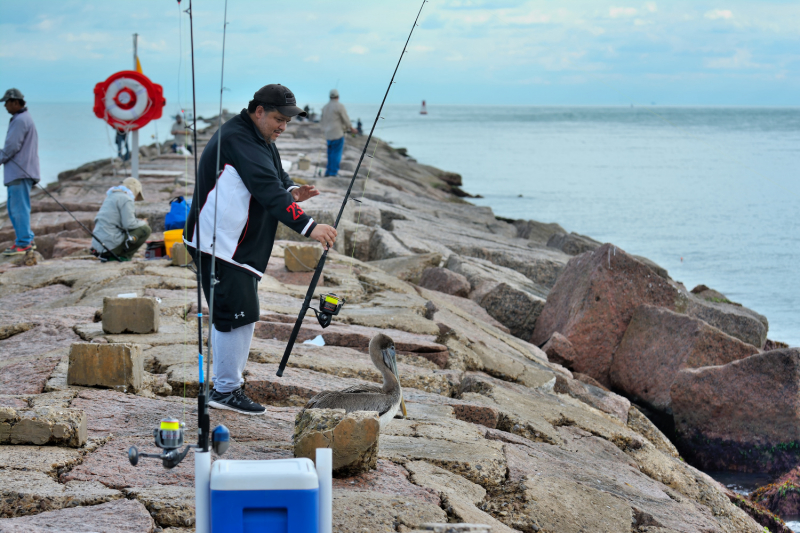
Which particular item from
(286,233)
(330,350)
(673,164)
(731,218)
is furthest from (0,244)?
(673,164)

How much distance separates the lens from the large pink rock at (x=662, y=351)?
7621 mm

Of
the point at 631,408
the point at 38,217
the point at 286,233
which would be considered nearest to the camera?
the point at 631,408

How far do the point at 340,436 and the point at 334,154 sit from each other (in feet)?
43.6

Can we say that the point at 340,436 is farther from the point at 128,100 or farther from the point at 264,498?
the point at 128,100

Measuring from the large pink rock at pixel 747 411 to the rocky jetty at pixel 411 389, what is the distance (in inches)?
10.3

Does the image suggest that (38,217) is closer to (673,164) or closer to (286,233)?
(286,233)

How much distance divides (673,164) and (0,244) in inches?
1590

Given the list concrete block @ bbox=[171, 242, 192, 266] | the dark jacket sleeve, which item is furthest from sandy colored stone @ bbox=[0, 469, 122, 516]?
concrete block @ bbox=[171, 242, 192, 266]

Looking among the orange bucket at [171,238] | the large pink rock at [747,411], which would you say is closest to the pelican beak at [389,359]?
the large pink rock at [747,411]

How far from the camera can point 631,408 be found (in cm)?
679

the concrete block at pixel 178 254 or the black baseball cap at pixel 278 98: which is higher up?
the black baseball cap at pixel 278 98

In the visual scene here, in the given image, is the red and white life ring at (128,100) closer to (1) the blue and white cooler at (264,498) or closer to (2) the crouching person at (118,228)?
(2) the crouching person at (118,228)

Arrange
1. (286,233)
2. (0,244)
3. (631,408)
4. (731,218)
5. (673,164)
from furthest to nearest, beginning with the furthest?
(673,164), (731,218), (0,244), (286,233), (631,408)

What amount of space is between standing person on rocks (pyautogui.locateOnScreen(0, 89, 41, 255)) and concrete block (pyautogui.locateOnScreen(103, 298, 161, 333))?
409cm
